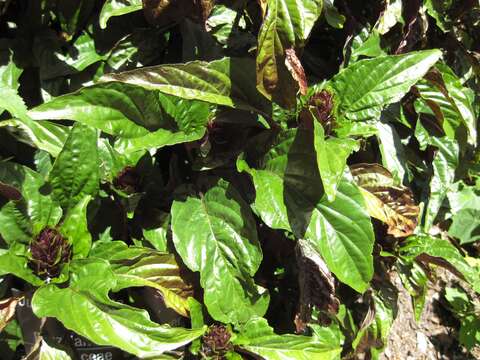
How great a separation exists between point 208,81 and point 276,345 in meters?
0.74

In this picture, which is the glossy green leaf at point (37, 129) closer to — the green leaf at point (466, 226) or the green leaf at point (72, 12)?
the green leaf at point (72, 12)

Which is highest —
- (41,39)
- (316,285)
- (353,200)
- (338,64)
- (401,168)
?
(41,39)

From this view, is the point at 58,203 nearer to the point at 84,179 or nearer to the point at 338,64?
the point at 84,179

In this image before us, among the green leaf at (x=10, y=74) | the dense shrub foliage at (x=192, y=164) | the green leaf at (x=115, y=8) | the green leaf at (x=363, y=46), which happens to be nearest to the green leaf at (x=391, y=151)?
the dense shrub foliage at (x=192, y=164)

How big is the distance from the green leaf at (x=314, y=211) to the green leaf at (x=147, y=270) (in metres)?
0.30

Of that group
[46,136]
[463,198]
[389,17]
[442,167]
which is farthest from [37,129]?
[463,198]

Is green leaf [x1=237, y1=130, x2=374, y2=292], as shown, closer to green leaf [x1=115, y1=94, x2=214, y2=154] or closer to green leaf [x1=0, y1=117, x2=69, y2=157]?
green leaf [x1=115, y1=94, x2=214, y2=154]

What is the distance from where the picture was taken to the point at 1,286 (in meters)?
1.55

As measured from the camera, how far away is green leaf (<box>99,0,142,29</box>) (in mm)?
1362

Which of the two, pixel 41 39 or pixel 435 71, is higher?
pixel 41 39

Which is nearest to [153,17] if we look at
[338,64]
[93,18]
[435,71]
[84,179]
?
[93,18]

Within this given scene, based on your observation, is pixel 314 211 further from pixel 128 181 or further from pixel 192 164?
pixel 128 181

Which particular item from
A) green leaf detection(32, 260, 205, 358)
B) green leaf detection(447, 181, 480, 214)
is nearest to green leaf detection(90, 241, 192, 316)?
green leaf detection(32, 260, 205, 358)

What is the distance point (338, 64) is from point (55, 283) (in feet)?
3.79
